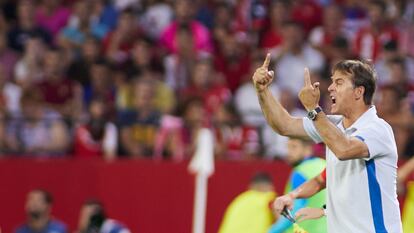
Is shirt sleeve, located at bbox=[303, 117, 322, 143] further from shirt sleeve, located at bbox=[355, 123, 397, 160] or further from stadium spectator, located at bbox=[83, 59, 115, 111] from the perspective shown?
stadium spectator, located at bbox=[83, 59, 115, 111]

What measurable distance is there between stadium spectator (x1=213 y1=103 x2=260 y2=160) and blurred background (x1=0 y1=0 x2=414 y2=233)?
0.01 metres

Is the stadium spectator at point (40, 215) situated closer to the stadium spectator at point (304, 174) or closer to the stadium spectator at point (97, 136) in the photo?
the stadium spectator at point (97, 136)

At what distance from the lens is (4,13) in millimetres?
18141

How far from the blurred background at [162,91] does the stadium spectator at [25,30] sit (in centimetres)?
2

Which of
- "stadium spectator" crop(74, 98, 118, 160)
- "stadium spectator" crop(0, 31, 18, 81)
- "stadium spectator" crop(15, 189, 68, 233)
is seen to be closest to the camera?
"stadium spectator" crop(15, 189, 68, 233)

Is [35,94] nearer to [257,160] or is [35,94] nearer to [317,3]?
[257,160]

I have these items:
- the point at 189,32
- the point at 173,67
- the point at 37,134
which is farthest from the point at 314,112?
the point at 189,32

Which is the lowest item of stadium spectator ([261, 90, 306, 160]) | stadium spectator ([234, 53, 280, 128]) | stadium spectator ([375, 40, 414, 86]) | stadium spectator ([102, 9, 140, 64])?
stadium spectator ([261, 90, 306, 160])

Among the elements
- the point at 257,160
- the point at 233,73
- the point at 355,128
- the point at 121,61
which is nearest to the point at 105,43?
the point at 121,61

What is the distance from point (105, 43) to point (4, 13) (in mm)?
1616

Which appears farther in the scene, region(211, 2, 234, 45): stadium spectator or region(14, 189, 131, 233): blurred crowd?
region(211, 2, 234, 45): stadium spectator

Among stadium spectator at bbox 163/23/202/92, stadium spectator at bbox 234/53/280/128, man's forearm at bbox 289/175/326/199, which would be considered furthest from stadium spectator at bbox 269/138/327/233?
stadium spectator at bbox 163/23/202/92

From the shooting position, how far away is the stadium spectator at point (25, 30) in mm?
17422

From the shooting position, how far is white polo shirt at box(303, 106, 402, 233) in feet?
24.8
